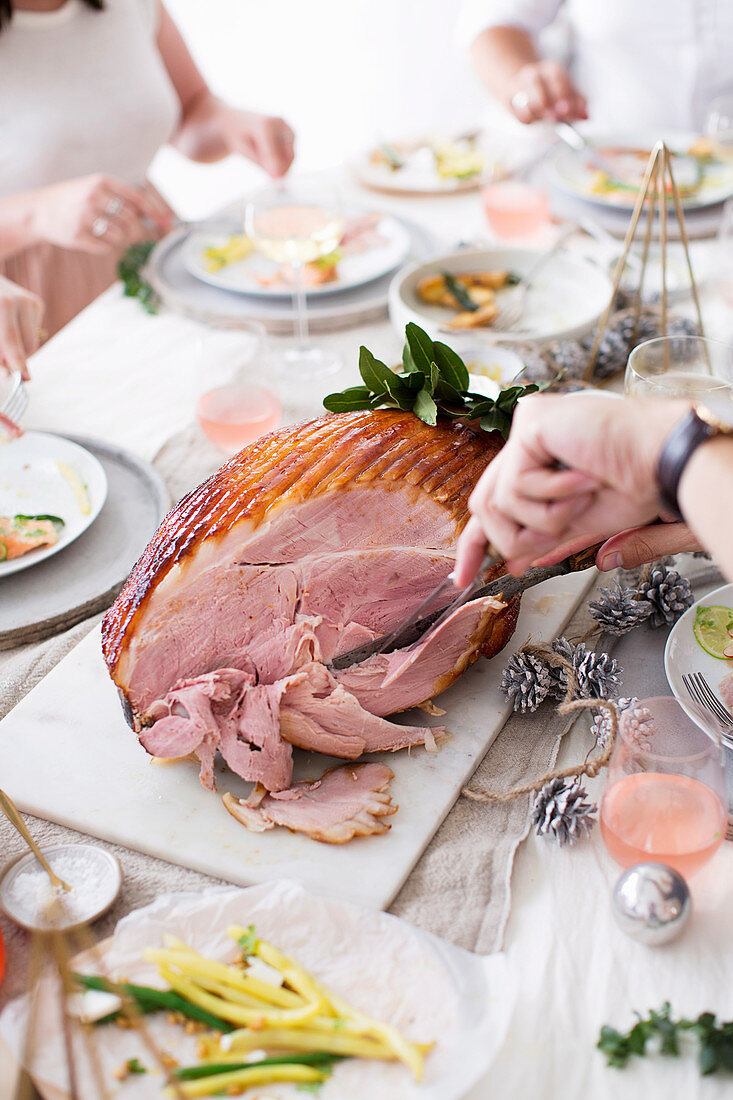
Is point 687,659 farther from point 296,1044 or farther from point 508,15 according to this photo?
point 508,15

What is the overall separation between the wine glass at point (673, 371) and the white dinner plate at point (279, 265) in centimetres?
118

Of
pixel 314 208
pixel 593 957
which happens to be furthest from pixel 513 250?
pixel 593 957

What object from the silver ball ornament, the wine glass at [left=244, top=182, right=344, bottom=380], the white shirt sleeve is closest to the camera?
the silver ball ornament

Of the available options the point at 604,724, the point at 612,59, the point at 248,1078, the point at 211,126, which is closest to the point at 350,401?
the point at 604,724

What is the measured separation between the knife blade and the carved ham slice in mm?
175

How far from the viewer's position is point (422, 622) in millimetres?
1527

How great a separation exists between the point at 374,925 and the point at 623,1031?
321 millimetres

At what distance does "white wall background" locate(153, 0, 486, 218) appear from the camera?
709 centimetres

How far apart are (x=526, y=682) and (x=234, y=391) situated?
1085 mm

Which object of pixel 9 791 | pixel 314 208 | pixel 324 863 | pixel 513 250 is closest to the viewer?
pixel 324 863

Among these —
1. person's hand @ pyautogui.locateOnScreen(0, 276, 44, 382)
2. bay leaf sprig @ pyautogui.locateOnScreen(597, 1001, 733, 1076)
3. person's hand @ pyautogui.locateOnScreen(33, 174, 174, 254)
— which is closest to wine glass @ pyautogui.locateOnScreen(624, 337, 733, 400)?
bay leaf sprig @ pyautogui.locateOnScreen(597, 1001, 733, 1076)

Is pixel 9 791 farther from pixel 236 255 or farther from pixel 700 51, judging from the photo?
pixel 700 51

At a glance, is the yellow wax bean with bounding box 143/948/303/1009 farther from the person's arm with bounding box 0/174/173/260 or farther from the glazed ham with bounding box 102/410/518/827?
the person's arm with bounding box 0/174/173/260

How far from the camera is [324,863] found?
1310mm
